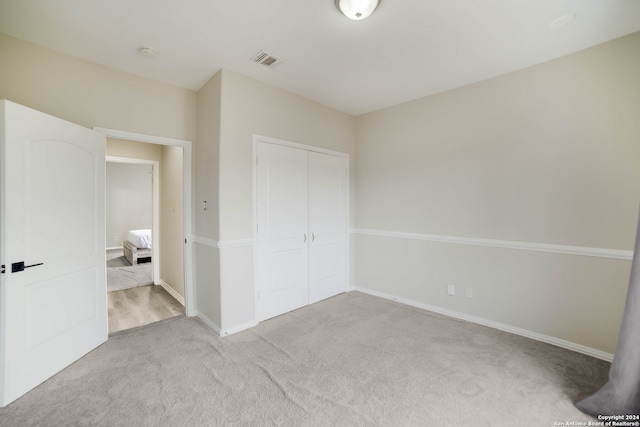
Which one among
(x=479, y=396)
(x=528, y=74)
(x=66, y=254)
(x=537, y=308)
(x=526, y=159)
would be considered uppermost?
(x=528, y=74)

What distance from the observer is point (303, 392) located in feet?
6.33

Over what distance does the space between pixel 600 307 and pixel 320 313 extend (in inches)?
104

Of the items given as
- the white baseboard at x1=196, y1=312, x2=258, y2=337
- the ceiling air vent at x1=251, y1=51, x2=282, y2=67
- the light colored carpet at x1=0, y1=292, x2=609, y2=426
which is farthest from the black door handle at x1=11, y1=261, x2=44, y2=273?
the ceiling air vent at x1=251, y1=51, x2=282, y2=67

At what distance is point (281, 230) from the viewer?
3287 millimetres

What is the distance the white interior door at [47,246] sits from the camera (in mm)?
1845

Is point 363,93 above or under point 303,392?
above

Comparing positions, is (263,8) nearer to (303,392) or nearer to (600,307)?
(303,392)

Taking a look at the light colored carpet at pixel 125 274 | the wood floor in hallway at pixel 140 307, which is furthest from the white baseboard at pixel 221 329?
the light colored carpet at pixel 125 274

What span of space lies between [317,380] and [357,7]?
2.66 meters

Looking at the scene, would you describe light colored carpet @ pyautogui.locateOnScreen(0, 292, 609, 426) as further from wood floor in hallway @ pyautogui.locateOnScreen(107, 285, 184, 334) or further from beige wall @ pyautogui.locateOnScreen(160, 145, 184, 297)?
beige wall @ pyautogui.locateOnScreen(160, 145, 184, 297)

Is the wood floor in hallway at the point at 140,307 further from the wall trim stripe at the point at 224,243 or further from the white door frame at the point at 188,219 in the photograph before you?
the wall trim stripe at the point at 224,243

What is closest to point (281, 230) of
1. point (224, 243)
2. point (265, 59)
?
point (224, 243)

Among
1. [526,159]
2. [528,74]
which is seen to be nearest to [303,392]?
[526,159]

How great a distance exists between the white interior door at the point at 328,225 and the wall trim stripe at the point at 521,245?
2.02 feet
